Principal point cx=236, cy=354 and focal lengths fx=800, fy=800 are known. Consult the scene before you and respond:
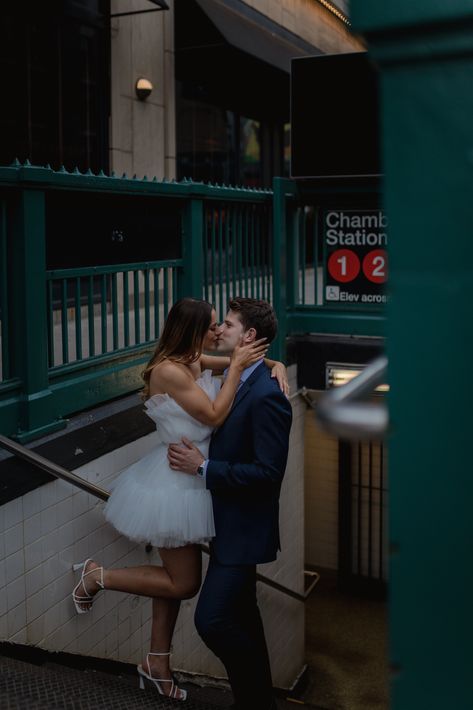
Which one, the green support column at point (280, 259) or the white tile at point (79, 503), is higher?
the green support column at point (280, 259)

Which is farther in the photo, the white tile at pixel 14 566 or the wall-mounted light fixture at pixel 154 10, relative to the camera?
the wall-mounted light fixture at pixel 154 10

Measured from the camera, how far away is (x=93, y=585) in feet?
14.4

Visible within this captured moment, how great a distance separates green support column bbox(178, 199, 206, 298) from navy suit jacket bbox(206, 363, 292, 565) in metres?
2.01

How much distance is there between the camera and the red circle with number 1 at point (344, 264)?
25.2 ft

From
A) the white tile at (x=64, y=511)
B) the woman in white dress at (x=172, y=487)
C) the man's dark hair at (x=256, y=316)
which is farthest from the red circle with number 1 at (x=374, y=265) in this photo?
the white tile at (x=64, y=511)

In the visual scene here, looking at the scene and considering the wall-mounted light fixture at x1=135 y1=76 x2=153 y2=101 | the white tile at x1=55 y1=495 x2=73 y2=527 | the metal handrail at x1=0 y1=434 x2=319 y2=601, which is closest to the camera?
the metal handrail at x1=0 y1=434 x2=319 y2=601

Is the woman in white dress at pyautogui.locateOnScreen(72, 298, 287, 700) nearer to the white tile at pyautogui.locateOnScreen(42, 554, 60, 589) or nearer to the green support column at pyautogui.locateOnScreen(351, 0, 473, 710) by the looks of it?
the white tile at pyautogui.locateOnScreen(42, 554, 60, 589)

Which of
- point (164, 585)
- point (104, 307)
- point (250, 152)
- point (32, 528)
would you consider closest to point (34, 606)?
point (32, 528)

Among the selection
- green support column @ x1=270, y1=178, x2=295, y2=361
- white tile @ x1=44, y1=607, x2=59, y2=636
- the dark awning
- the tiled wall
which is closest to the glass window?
the dark awning

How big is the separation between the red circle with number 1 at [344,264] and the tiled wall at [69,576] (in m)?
3.08

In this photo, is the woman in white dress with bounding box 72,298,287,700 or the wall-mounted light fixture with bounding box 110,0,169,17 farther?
the wall-mounted light fixture with bounding box 110,0,169,17

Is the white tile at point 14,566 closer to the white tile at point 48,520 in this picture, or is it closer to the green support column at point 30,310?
the white tile at point 48,520

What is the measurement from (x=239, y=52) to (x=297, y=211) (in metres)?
4.56

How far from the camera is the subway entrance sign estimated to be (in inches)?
299
